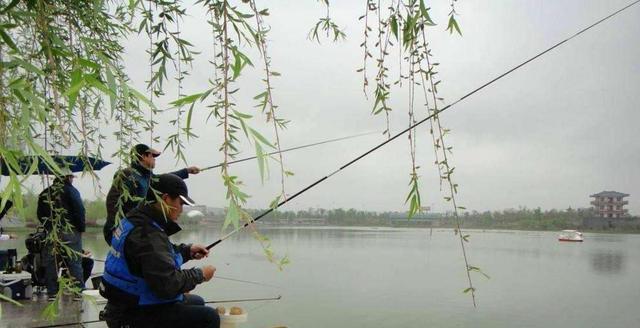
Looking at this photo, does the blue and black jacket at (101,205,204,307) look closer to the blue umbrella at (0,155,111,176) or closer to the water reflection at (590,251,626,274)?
the blue umbrella at (0,155,111,176)

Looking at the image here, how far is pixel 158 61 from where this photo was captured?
4.68 feet

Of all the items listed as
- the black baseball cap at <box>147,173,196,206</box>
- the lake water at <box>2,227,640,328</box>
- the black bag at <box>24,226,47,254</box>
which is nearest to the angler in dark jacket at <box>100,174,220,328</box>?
the black baseball cap at <box>147,173,196,206</box>

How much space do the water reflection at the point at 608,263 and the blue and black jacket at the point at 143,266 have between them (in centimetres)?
1985

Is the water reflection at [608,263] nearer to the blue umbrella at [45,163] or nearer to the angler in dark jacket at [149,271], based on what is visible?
the angler in dark jacket at [149,271]

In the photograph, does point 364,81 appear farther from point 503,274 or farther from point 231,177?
point 503,274

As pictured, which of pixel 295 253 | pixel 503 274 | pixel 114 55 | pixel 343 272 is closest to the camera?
pixel 114 55

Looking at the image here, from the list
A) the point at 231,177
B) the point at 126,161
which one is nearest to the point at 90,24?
the point at 126,161

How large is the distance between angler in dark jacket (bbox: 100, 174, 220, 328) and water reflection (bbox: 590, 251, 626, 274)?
19.8 m

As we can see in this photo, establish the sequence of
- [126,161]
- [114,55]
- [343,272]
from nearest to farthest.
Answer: [126,161]
[114,55]
[343,272]

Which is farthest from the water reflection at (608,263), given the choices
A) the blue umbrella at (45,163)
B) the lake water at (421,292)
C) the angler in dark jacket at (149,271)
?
the blue umbrella at (45,163)

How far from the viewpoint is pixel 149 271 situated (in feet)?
7.51

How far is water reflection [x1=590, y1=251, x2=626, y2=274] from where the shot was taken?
1958cm

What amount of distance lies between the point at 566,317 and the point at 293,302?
563 cm

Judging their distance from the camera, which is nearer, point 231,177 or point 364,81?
point 231,177
